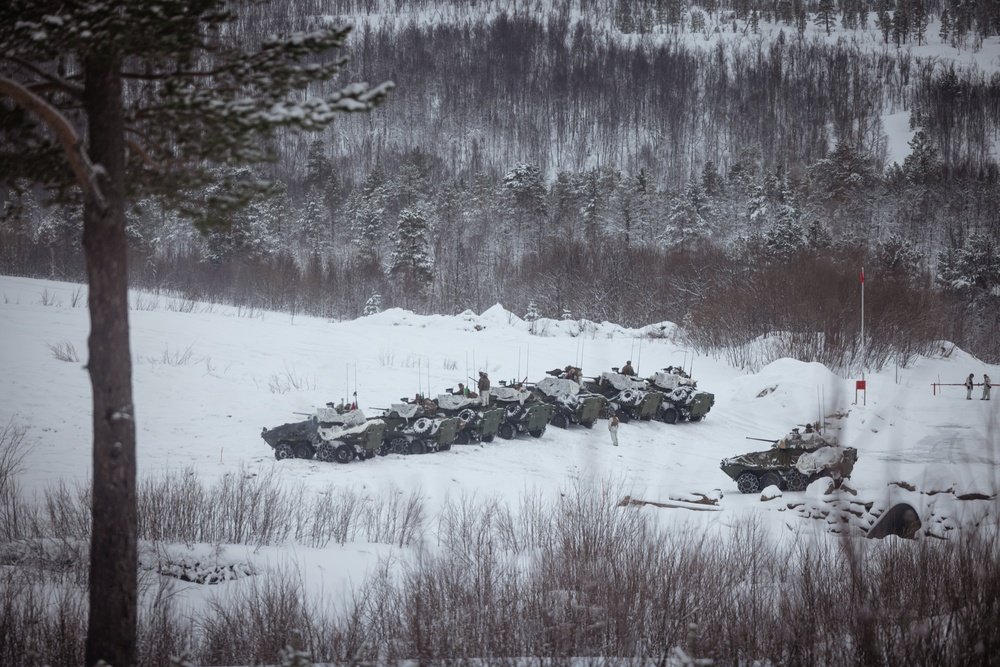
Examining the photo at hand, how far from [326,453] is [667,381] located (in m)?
13.1

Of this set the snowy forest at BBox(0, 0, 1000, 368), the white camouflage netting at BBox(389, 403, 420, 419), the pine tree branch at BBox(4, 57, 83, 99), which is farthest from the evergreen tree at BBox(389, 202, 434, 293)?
the pine tree branch at BBox(4, 57, 83, 99)

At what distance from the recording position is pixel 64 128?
5.54 metres

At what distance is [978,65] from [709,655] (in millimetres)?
147514

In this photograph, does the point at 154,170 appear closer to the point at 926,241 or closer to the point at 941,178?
the point at 926,241

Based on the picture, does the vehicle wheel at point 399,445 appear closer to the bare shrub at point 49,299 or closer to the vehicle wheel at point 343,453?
the vehicle wheel at point 343,453

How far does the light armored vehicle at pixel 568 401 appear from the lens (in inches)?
949

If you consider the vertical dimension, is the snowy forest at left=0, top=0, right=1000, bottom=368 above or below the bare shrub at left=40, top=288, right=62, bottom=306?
above

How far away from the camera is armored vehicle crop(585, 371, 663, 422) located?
2566 centimetres

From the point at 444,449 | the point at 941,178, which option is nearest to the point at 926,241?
the point at 941,178

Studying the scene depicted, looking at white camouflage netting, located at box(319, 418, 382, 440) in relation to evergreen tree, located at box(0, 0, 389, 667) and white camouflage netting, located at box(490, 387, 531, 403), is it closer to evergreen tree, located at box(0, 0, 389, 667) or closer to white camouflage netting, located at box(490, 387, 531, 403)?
white camouflage netting, located at box(490, 387, 531, 403)

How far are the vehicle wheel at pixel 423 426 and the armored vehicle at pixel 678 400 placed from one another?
978 cm

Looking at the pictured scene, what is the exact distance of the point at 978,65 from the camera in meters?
125

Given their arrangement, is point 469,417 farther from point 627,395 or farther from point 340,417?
point 627,395

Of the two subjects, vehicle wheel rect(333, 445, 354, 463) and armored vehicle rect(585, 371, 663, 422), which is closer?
vehicle wheel rect(333, 445, 354, 463)
